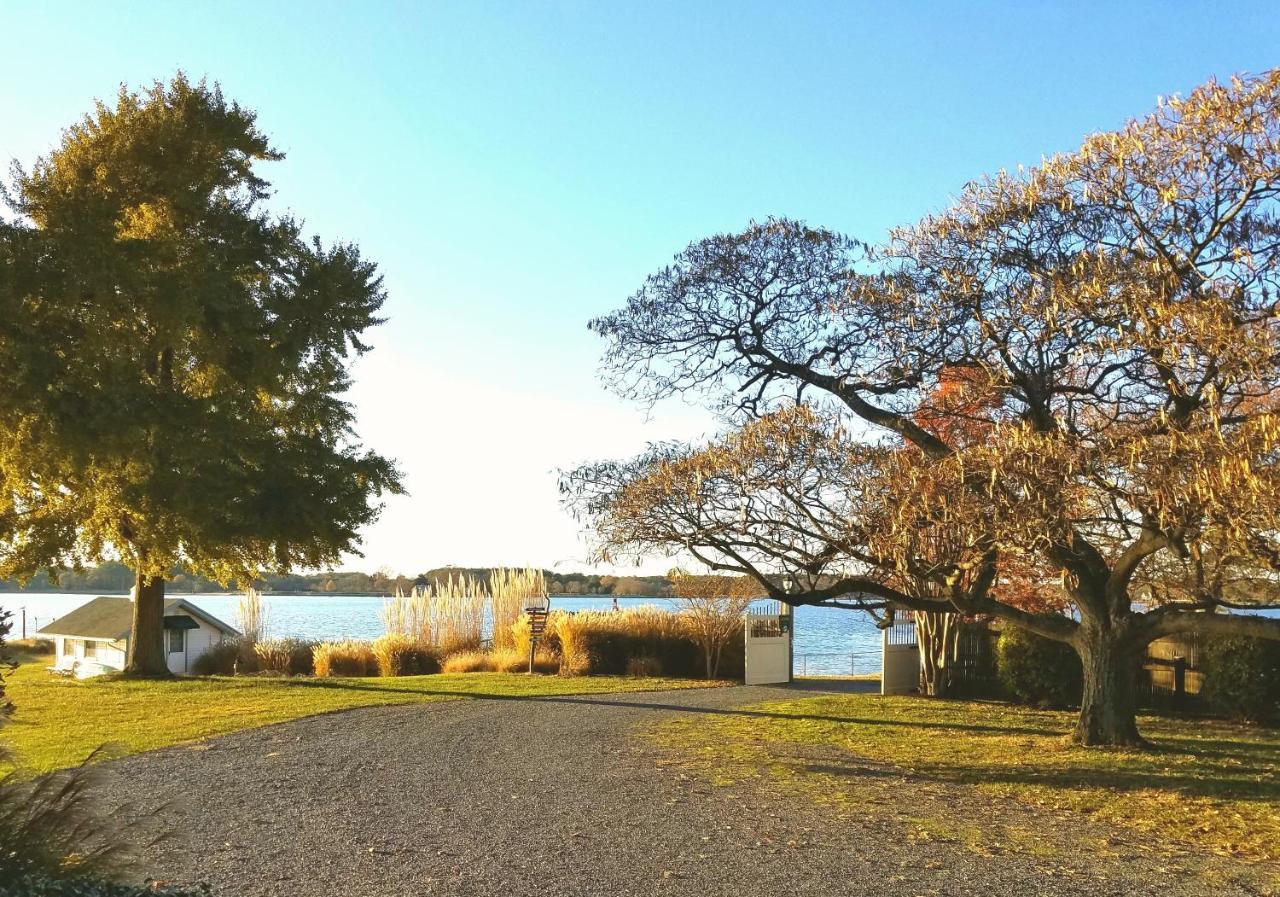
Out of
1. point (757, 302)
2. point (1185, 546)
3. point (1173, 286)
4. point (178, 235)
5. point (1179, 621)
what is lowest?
point (1179, 621)

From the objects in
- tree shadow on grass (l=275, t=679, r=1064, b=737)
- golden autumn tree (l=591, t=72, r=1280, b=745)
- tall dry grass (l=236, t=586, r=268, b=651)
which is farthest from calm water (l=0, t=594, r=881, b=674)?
golden autumn tree (l=591, t=72, r=1280, b=745)

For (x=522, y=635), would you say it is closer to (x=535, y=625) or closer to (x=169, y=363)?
(x=535, y=625)

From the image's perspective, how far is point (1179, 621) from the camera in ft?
34.3

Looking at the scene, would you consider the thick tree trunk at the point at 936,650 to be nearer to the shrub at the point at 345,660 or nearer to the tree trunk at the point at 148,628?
the shrub at the point at 345,660

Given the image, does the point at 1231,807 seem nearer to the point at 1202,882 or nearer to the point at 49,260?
the point at 1202,882

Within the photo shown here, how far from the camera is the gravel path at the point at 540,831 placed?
18.5 ft

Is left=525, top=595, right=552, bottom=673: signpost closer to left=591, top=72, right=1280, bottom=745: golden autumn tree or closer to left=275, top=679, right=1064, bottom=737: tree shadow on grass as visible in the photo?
left=275, top=679, right=1064, bottom=737: tree shadow on grass

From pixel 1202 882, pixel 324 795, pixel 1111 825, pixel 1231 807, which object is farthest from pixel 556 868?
pixel 1231 807

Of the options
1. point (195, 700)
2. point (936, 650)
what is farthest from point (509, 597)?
point (936, 650)

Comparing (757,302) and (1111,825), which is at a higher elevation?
(757,302)

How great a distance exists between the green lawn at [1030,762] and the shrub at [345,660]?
35.4ft

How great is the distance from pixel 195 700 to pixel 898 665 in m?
12.2

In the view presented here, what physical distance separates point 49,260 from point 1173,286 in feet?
48.3

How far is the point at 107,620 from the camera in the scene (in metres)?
27.0
